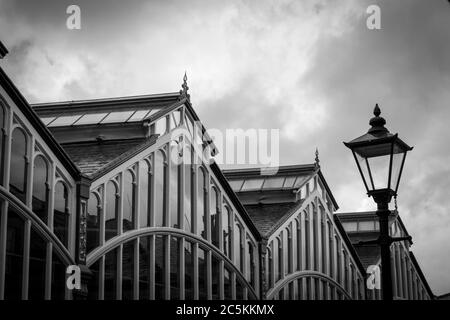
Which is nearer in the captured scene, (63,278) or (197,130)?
(63,278)

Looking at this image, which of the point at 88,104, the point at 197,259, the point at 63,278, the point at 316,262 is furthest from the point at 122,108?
the point at 316,262

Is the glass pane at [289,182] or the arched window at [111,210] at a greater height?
the glass pane at [289,182]

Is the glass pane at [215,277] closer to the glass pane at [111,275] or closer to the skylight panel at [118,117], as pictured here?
the skylight panel at [118,117]

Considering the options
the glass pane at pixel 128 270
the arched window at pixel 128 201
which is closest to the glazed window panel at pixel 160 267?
the glass pane at pixel 128 270

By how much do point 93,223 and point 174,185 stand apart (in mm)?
4916

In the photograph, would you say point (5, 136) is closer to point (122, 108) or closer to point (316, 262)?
point (122, 108)

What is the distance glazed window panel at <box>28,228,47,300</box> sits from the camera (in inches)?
794

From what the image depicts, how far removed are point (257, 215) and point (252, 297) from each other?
5.95 m

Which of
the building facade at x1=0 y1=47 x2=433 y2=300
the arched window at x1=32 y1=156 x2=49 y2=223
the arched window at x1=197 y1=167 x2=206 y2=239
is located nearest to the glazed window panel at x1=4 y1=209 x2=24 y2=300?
the building facade at x1=0 y1=47 x2=433 y2=300

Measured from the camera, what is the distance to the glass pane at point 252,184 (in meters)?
39.0

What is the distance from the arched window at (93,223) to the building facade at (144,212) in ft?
Answer: 0.13

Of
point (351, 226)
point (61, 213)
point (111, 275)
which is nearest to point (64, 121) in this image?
point (111, 275)
